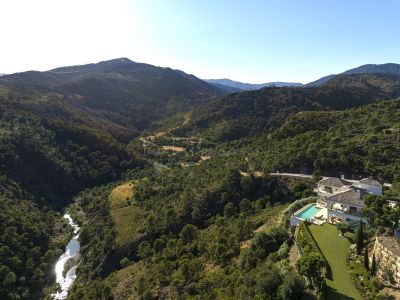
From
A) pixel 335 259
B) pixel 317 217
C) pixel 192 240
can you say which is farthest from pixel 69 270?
pixel 335 259

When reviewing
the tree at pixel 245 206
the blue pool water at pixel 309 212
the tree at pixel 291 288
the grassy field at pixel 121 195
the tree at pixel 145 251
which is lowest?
the grassy field at pixel 121 195

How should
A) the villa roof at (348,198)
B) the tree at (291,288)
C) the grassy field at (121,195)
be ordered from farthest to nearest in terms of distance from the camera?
the grassy field at (121,195)
the villa roof at (348,198)
the tree at (291,288)

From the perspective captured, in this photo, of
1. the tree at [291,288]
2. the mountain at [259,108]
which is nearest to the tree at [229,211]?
the tree at [291,288]

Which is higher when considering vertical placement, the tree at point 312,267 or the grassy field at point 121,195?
the tree at point 312,267

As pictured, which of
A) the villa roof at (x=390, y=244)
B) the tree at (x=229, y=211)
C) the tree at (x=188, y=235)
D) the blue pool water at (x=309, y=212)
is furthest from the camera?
the tree at (x=229, y=211)

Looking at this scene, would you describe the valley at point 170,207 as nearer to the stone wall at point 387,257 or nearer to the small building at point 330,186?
the stone wall at point 387,257

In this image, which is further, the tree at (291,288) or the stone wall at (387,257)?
the stone wall at (387,257)

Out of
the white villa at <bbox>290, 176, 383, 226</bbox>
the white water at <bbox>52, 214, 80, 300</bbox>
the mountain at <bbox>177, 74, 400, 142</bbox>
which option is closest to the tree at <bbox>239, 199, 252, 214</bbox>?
the white villa at <bbox>290, 176, 383, 226</bbox>
